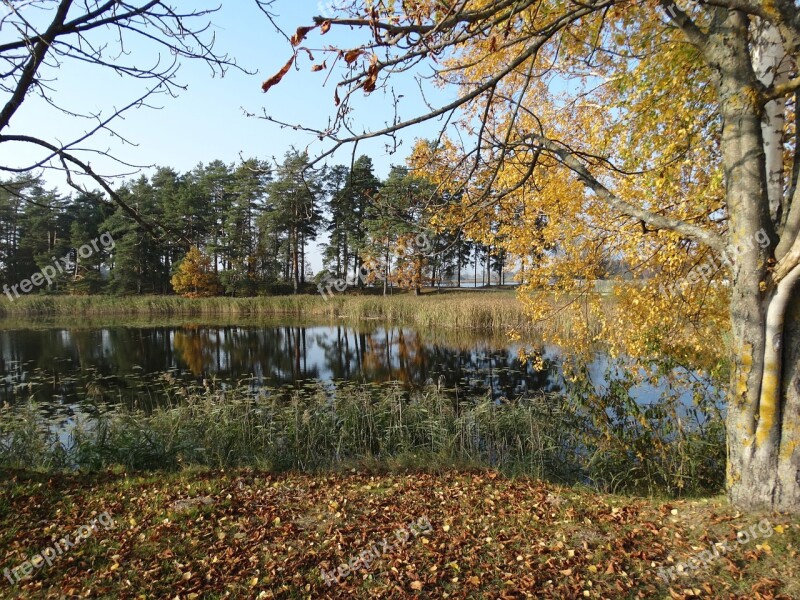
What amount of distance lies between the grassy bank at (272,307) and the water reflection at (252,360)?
2139 mm

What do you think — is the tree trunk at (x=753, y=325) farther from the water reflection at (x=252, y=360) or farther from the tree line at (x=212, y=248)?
the tree line at (x=212, y=248)

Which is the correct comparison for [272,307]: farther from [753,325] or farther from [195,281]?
[753,325]

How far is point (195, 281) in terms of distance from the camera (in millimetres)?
37219

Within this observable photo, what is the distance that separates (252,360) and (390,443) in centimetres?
1020

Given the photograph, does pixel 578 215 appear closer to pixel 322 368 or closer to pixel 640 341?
pixel 640 341

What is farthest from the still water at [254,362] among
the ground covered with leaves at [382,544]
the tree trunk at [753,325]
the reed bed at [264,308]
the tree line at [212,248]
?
the tree line at [212,248]

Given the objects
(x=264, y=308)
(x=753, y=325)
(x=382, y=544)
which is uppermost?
(x=753, y=325)

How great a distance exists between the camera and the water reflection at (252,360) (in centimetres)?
1141

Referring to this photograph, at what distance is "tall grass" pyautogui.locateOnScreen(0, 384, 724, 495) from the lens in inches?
203

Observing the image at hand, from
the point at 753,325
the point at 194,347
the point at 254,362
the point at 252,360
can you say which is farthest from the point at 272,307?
the point at 753,325

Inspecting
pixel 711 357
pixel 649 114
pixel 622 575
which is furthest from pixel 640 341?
pixel 622 575

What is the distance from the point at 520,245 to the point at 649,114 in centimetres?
325

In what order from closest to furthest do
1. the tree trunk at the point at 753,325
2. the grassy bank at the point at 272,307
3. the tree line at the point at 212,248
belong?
1. the tree trunk at the point at 753,325
2. the grassy bank at the point at 272,307
3. the tree line at the point at 212,248

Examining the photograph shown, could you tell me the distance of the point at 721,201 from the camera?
431 cm
